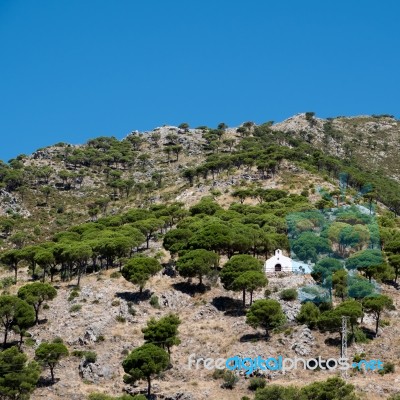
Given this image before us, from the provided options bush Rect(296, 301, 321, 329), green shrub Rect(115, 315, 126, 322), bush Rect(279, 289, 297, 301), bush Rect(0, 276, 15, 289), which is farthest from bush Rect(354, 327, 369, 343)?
bush Rect(0, 276, 15, 289)

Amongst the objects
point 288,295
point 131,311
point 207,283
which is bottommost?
point 131,311

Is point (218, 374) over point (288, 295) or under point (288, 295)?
under

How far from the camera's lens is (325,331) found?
210 ft

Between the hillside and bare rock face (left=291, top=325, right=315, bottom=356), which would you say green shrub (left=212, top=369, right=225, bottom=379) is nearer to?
the hillside

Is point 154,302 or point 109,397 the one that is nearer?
point 109,397

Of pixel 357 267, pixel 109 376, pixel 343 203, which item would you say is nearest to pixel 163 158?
pixel 343 203

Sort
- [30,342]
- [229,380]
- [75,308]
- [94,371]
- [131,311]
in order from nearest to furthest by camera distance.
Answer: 1. [229,380]
2. [94,371]
3. [30,342]
4. [75,308]
5. [131,311]

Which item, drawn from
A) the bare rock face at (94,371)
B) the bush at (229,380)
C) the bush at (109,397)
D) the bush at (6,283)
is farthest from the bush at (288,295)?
the bush at (6,283)

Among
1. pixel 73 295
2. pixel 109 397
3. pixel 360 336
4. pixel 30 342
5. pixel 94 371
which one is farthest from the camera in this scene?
pixel 73 295

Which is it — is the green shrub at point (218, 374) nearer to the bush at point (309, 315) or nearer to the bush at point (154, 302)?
the bush at point (309, 315)

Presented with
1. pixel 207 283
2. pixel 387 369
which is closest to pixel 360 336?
pixel 387 369

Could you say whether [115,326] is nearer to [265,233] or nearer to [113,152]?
[265,233]

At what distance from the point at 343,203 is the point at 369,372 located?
63041 mm

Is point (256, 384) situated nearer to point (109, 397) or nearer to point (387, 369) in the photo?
point (387, 369)
